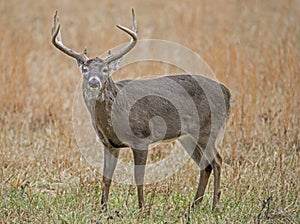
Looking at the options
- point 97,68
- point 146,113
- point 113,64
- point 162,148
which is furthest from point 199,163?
point 97,68

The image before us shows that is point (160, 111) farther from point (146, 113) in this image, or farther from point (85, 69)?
point (85, 69)

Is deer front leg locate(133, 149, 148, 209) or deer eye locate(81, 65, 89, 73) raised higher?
deer eye locate(81, 65, 89, 73)

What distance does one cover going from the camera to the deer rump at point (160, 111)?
5.80 m

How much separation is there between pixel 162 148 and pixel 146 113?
1.67 meters

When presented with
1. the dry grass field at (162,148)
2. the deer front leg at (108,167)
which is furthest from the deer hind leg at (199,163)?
the deer front leg at (108,167)

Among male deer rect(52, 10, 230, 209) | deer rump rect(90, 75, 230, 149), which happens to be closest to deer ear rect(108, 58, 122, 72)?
male deer rect(52, 10, 230, 209)

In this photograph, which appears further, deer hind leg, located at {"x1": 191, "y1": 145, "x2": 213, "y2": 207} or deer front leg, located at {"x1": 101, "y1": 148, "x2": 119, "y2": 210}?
deer hind leg, located at {"x1": 191, "y1": 145, "x2": 213, "y2": 207}

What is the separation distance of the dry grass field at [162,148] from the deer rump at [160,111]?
1.75ft

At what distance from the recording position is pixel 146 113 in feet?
19.8

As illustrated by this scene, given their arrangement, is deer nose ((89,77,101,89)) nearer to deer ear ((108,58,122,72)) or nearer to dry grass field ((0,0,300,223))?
deer ear ((108,58,122,72))

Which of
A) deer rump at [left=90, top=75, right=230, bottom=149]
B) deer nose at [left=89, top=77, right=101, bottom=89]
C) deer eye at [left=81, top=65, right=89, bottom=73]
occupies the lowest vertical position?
deer rump at [left=90, top=75, right=230, bottom=149]

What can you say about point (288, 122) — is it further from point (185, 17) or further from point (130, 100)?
point (185, 17)

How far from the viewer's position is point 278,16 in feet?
42.4

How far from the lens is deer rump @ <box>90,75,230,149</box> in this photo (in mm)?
5798
